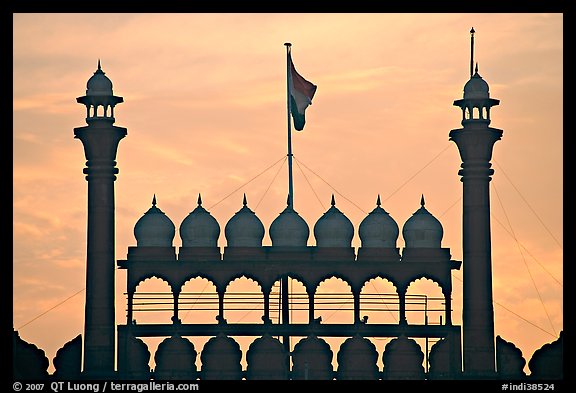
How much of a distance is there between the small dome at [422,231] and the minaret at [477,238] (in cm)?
124

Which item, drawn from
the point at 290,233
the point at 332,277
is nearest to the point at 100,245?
the point at 290,233

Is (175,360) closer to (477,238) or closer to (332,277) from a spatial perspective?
(332,277)

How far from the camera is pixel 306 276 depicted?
129500 millimetres

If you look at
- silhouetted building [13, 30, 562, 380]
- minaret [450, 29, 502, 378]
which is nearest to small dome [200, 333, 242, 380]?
silhouetted building [13, 30, 562, 380]

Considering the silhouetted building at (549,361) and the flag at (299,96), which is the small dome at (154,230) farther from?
the silhouetted building at (549,361)

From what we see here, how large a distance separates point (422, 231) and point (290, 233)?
239 inches

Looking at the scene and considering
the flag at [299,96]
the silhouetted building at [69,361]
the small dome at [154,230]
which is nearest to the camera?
the silhouetted building at [69,361]

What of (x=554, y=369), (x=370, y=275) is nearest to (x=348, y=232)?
(x=370, y=275)

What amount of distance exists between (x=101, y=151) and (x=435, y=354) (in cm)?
1775

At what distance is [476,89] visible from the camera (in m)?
132

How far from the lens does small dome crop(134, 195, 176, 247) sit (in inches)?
5143

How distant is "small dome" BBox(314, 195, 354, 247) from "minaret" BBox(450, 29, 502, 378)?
532 centimetres

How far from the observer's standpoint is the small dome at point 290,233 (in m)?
130

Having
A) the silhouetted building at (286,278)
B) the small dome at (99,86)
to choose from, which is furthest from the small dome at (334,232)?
the small dome at (99,86)
